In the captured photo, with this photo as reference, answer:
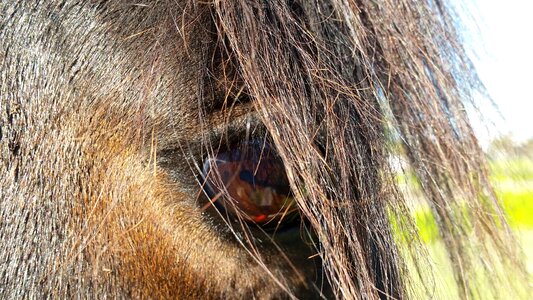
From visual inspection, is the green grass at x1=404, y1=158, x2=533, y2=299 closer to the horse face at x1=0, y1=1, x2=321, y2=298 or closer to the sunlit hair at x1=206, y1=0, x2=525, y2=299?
the sunlit hair at x1=206, y1=0, x2=525, y2=299

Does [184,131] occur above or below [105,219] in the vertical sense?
above

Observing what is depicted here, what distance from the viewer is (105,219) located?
875 millimetres

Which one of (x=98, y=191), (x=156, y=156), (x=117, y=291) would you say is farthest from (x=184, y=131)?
(x=117, y=291)

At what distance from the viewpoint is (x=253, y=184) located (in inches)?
36.3

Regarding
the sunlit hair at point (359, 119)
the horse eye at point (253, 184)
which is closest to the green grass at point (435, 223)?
the sunlit hair at point (359, 119)

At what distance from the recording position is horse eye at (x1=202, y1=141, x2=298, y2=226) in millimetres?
910

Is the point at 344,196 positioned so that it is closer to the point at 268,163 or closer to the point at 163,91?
the point at 268,163

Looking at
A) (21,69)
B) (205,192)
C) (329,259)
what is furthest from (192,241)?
(21,69)

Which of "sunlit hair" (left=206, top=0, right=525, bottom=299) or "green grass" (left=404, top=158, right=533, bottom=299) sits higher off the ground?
"sunlit hair" (left=206, top=0, right=525, bottom=299)

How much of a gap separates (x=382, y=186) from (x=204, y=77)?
1.04 ft

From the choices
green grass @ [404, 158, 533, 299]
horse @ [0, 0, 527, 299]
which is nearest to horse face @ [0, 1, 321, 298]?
horse @ [0, 0, 527, 299]

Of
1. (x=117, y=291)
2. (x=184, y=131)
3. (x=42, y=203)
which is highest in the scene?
(x=184, y=131)

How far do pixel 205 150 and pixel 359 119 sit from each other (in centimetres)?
24

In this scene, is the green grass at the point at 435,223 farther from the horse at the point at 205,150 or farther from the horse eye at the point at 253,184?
the horse eye at the point at 253,184
